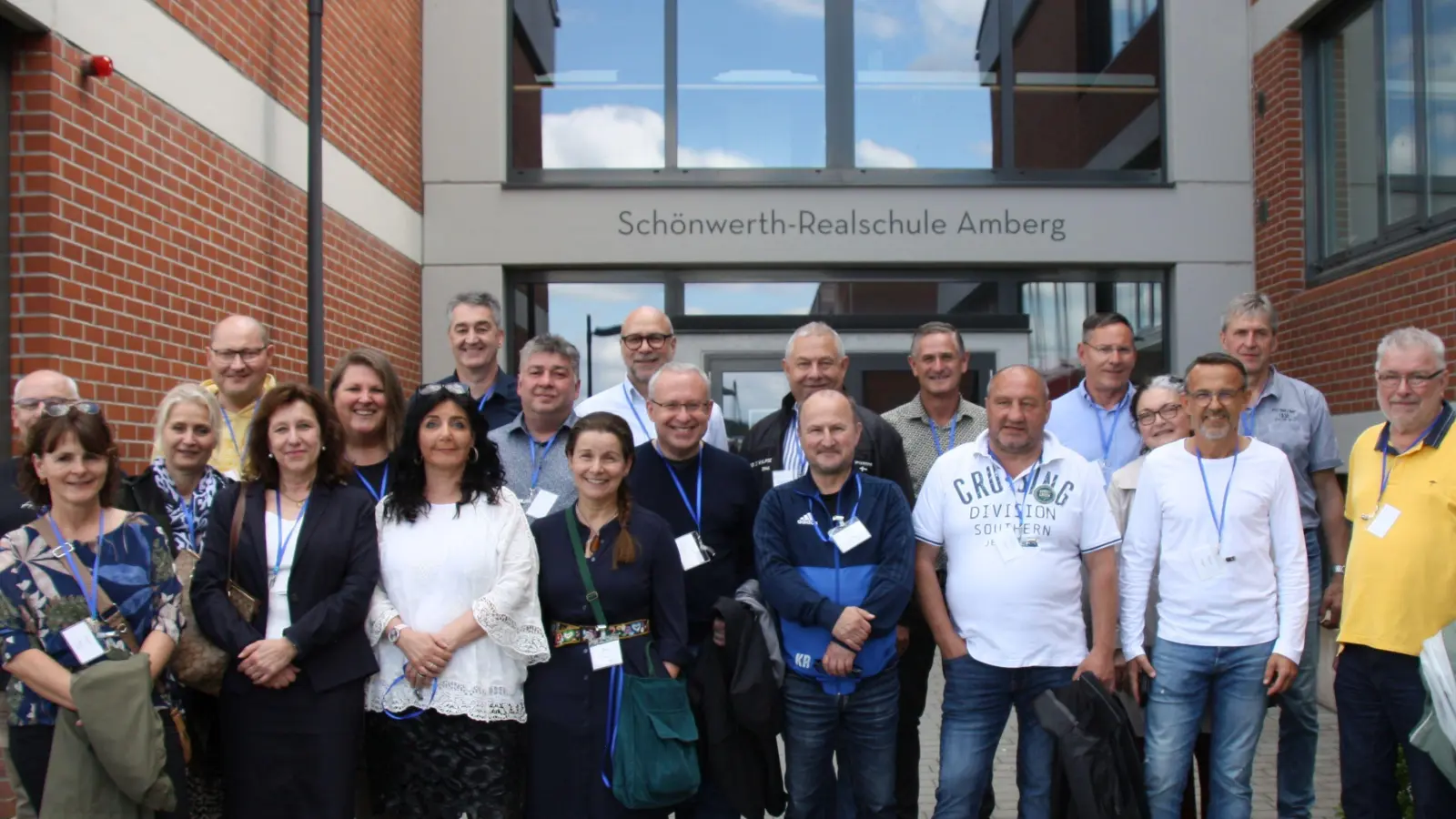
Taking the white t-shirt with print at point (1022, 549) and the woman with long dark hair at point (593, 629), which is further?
the white t-shirt with print at point (1022, 549)

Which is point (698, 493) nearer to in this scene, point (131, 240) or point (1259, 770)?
point (131, 240)

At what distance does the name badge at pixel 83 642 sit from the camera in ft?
10.8

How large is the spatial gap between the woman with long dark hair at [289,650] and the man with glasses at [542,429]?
87 centimetres

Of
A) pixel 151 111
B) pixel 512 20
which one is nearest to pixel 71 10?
pixel 151 111

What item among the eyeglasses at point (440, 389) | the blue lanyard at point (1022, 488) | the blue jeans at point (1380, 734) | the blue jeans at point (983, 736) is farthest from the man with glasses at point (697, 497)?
the blue jeans at point (1380, 734)

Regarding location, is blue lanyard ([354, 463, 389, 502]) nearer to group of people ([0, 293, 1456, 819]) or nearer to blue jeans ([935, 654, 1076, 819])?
group of people ([0, 293, 1456, 819])

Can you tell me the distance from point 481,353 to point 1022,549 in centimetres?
233

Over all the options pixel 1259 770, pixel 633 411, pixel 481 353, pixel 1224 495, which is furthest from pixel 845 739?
pixel 1259 770

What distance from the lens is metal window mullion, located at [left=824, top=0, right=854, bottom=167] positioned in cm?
916

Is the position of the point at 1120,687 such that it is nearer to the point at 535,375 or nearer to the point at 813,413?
the point at 813,413

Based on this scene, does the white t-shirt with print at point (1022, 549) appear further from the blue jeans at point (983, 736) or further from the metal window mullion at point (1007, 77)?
the metal window mullion at point (1007, 77)

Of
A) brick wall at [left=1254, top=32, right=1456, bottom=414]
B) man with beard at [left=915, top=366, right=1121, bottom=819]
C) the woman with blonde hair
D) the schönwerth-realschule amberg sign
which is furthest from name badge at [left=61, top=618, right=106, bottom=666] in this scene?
brick wall at [left=1254, top=32, right=1456, bottom=414]

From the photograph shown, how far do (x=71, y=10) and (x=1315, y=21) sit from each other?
7478mm

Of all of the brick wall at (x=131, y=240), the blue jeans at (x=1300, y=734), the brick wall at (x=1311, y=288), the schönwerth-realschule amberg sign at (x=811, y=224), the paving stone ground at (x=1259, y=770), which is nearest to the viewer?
the blue jeans at (x=1300, y=734)
